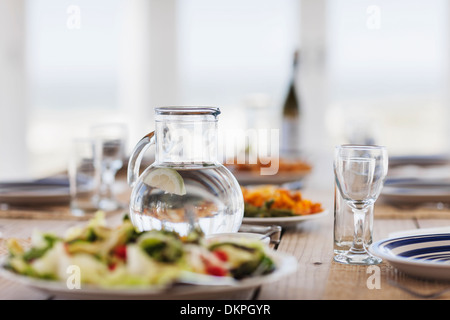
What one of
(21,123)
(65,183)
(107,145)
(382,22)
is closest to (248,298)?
(107,145)

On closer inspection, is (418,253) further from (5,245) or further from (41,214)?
(41,214)

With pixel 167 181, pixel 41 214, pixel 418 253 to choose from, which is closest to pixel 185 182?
pixel 167 181

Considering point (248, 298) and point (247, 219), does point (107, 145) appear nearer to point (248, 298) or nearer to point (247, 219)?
point (247, 219)

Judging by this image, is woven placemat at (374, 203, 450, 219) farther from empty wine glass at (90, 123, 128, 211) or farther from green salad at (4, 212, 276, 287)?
green salad at (4, 212, 276, 287)

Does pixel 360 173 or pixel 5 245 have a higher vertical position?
pixel 360 173

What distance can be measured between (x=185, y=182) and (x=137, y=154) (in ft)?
0.39

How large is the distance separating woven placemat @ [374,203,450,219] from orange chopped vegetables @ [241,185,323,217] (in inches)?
8.4

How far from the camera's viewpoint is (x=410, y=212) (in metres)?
1.53

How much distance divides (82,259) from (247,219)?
0.61 metres

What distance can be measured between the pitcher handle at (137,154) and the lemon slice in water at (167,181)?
0.06 m

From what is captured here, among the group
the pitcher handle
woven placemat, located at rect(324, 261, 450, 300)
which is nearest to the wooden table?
woven placemat, located at rect(324, 261, 450, 300)
